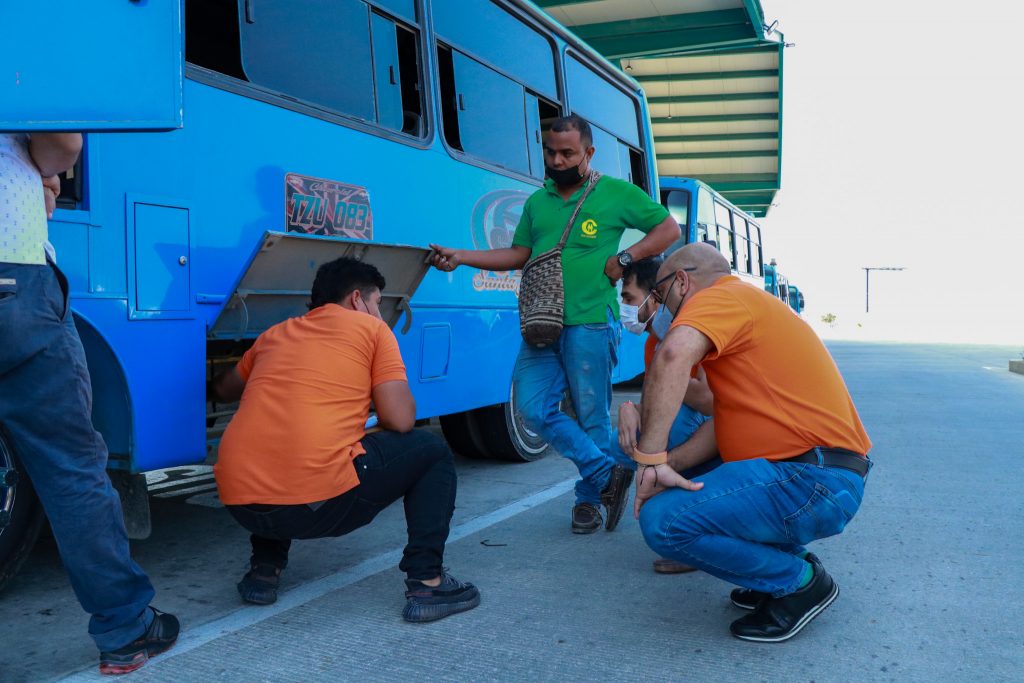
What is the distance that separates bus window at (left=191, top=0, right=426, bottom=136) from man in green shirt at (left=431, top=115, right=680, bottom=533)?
2.84 feet

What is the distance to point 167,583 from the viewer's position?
3605 mm

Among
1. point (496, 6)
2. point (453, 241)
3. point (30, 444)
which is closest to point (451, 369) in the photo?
point (453, 241)

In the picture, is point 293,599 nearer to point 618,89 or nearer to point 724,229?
point 618,89

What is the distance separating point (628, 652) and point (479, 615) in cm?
58

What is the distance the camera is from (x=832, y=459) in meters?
2.91

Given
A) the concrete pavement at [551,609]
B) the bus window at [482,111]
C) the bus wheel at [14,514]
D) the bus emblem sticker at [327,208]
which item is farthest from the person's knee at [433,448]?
the bus window at [482,111]

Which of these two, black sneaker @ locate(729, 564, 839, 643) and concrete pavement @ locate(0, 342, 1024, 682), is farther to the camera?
black sneaker @ locate(729, 564, 839, 643)

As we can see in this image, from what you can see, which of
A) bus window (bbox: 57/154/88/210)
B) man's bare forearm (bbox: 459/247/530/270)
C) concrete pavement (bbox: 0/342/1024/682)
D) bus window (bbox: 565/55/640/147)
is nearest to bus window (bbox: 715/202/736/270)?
bus window (bbox: 565/55/640/147)

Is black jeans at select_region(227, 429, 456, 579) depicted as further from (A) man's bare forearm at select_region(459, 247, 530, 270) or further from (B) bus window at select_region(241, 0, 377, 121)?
(B) bus window at select_region(241, 0, 377, 121)

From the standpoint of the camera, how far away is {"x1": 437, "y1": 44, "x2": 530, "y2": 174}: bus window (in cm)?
512

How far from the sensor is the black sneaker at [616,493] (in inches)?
164

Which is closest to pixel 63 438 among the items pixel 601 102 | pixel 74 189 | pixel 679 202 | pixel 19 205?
pixel 19 205

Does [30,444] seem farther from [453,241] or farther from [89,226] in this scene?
[453,241]

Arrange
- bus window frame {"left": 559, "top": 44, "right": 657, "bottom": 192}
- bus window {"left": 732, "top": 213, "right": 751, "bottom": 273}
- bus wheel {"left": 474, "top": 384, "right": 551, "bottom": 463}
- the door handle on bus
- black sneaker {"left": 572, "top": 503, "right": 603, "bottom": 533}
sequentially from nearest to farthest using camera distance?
1. black sneaker {"left": 572, "top": 503, "right": 603, "bottom": 533}
2. the door handle on bus
3. bus wheel {"left": 474, "top": 384, "right": 551, "bottom": 463}
4. bus window frame {"left": 559, "top": 44, "right": 657, "bottom": 192}
5. bus window {"left": 732, "top": 213, "right": 751, "bottom": 273}
